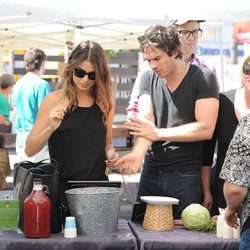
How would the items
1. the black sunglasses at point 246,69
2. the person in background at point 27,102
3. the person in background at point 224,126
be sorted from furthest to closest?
the person in background at point 27,102 → the person in background at point 224,126 → the black sunglasses at point 246,69

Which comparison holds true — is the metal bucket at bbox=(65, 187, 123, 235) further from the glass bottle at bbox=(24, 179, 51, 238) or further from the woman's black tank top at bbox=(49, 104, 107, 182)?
the woman's black tank top at bbox=(49, 104, 107, 182)

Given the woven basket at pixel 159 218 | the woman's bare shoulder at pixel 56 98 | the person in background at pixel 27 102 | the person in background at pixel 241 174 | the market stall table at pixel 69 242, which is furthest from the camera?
the person in background at pixel 27 102

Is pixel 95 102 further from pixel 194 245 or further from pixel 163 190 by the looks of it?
pixel 194 245

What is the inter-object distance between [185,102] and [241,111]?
0.33m

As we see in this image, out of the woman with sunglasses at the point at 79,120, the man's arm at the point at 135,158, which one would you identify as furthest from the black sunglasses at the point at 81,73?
the man's arm at the point at 135,158

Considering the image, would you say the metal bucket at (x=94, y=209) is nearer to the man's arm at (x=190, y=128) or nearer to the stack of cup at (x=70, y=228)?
the stack of cup at (x=70, y=228)

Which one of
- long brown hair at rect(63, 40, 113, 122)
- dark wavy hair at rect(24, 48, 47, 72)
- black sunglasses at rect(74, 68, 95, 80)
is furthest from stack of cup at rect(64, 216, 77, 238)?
dark wavy hair at rect(24, 48, 47, 72)

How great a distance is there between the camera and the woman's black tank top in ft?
11.3

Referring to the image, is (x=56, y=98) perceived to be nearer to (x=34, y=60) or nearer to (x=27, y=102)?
(x=27, y=102)

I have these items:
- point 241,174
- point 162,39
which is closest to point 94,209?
point 241,174

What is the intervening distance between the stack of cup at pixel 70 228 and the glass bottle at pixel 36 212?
10 cm

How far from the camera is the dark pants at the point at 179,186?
356 centimetres

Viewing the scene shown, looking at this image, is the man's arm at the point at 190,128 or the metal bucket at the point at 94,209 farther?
the man's arm at the point at 190,128

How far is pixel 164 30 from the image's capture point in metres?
3.46
